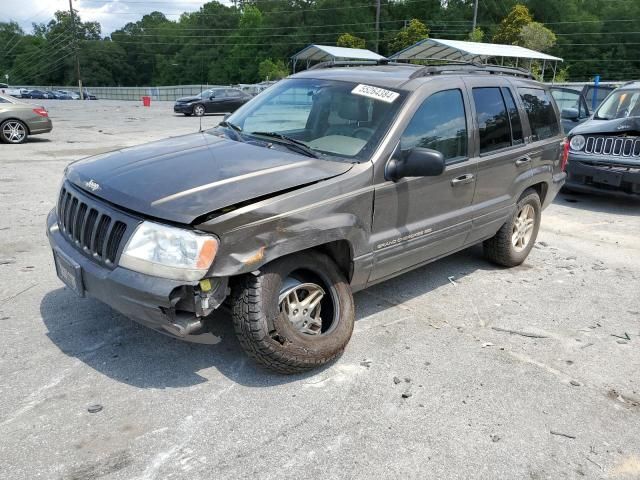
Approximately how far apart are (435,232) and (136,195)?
7.32 ft

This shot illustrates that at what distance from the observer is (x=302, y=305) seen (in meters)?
3.35

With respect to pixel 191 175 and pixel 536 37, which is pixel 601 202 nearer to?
pixel 191 175

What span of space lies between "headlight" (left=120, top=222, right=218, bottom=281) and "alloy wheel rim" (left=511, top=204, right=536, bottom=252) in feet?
11.5

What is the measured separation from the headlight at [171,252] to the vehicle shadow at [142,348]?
48 cm

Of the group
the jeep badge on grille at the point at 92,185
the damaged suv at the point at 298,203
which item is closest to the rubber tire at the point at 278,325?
the damaged suv at the point at 298,203

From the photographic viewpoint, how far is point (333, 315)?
3.51 meters

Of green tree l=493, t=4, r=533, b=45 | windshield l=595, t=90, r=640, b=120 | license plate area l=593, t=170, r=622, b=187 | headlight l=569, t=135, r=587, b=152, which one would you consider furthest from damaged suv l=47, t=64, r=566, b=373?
green tree l=493, t=4, r=533, b=45

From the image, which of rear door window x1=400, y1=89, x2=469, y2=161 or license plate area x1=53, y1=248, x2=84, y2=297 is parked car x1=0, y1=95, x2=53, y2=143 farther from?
rear door window x1=400, y1=89, x2=469, y2=161

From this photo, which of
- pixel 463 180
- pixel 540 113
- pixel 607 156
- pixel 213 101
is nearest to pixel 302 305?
pixel 463 180

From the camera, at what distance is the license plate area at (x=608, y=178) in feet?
25.9

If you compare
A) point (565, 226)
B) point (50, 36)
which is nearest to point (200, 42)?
point (50, 36)

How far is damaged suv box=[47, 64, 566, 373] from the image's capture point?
2.87 meters

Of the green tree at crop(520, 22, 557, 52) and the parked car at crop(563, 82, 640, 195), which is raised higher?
the green tree at crop(520, 22, 557, 52)

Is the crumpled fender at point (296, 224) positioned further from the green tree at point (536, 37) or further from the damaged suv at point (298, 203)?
the green tree at point (536, 37)
